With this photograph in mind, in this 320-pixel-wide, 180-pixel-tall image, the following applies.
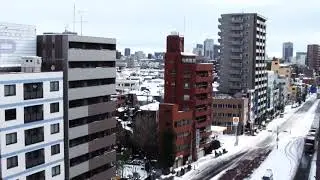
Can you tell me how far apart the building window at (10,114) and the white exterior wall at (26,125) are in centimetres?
31

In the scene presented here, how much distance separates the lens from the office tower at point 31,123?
46.2 meters

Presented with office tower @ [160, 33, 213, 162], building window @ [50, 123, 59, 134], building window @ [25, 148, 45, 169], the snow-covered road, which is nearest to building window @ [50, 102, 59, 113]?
building window @ [50, 123, 59, 134]

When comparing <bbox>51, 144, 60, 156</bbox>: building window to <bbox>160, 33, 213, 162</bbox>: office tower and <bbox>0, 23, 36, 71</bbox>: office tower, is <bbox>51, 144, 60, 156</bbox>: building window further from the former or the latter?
<bbox>160, 33, 213, 162</bbox>: office tower

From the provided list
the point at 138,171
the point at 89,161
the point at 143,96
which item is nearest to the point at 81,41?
the point at 89,161

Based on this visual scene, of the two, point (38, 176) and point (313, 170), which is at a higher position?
point (38, 176)

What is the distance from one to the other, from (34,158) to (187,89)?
154 feet

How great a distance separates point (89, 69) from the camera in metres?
58.8

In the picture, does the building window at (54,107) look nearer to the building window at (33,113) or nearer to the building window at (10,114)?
the building window at (33,113)

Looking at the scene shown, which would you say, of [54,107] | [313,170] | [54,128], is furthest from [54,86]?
[313,170]

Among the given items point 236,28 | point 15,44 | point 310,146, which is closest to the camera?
point 15,44

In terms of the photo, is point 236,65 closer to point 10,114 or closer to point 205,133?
point 205,133

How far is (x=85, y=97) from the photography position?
5859cm

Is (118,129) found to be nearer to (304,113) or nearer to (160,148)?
(160,148)

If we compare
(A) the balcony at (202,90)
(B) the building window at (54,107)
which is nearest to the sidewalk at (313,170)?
(A) the balcony at (202,90)
